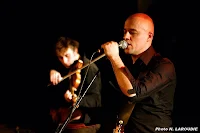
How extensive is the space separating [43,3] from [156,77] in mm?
2486

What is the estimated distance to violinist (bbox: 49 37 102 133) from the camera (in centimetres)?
265

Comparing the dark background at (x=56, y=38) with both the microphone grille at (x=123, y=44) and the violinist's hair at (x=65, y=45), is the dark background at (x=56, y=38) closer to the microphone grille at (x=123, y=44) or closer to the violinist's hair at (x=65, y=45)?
the violinist's hair at (x=65, y=45)

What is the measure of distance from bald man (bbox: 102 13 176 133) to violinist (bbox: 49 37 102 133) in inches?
27.0

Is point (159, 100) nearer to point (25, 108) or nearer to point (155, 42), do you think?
point (155, 42)

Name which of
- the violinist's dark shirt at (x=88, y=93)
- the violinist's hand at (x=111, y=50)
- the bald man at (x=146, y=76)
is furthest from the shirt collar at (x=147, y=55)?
the violinist's dark shirt at (x=88, y=93)

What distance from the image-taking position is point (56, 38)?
3803 mm

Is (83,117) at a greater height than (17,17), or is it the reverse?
(17,17)

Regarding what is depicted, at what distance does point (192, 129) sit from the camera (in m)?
3.33

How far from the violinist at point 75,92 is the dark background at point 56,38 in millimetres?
852

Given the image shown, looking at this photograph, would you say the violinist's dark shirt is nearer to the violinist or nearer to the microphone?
the violinist

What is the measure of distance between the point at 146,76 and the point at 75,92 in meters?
1.08

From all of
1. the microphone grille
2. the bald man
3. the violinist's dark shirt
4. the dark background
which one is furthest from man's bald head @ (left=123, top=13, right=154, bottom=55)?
the dark background

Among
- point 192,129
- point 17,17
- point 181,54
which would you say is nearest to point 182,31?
point 181,54

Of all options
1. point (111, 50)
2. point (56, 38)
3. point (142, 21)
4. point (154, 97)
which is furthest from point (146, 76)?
point (56, 38)
